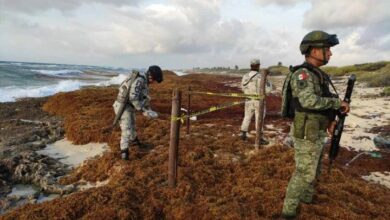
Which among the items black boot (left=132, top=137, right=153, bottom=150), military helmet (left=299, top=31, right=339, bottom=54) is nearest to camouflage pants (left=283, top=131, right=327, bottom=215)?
military helmet (left=299, top=31, right=339, bottom=54)

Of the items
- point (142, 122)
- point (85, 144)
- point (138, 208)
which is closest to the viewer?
point (138, 208)

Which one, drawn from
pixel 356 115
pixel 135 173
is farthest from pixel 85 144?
pixel 356 115

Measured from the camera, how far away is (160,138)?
32.8 ft

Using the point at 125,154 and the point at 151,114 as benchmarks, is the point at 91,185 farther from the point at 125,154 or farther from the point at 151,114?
the point at 151,114

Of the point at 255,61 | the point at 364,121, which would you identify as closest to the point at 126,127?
the point at 255,61

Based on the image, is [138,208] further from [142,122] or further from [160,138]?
[142,122]

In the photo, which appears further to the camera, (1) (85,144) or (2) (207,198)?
(1) (85,144)

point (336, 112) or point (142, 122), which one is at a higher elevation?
point (336, 112)

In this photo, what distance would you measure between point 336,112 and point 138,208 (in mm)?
3504

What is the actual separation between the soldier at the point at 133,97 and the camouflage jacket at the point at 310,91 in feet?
12.0

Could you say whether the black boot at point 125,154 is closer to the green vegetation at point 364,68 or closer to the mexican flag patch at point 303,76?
the mexican flag patch at point 303,76

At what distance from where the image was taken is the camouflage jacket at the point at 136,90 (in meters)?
7.62

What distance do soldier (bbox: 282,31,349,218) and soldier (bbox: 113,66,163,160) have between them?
3.58 metres

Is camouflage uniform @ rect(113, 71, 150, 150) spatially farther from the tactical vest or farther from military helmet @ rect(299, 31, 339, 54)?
military helmet @ rect(299, 31, 339, 54)
